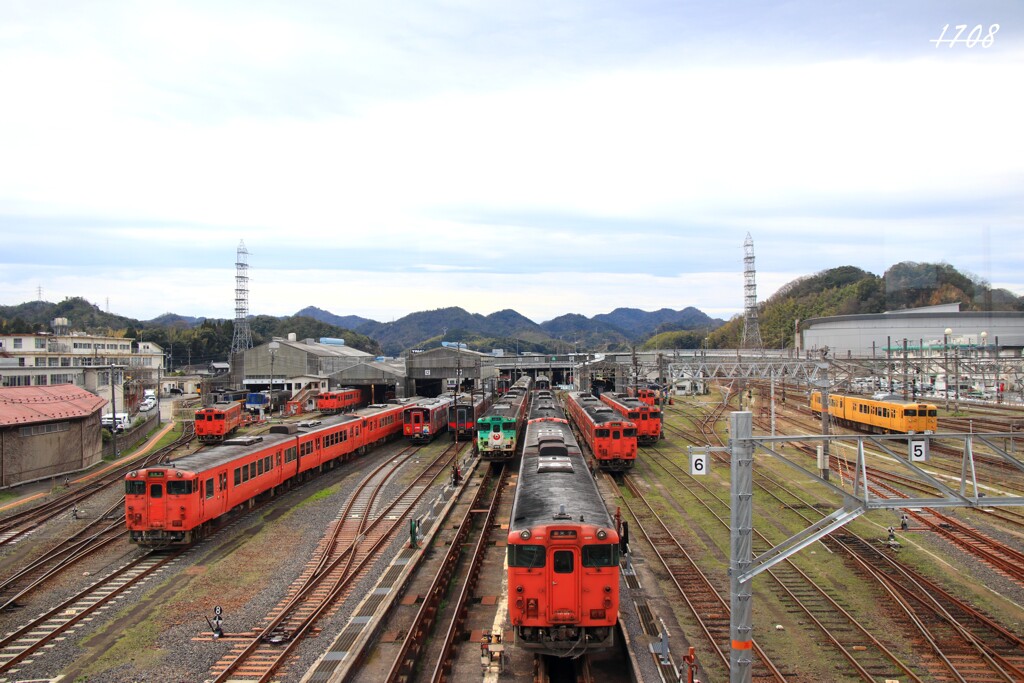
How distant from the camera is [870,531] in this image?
20125 millimetres

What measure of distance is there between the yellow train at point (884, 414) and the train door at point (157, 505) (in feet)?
95.4

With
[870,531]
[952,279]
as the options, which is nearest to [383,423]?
[870,531]

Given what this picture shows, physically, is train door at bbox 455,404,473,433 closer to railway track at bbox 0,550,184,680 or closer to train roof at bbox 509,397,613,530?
train roof at bbox 509,397,613,530

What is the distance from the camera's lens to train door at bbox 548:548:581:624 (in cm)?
1132

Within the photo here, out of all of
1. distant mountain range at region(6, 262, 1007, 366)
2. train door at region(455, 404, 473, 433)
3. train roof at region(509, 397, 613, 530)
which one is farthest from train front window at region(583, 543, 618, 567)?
distant mountain range at region(6, 262, 1007, 366)

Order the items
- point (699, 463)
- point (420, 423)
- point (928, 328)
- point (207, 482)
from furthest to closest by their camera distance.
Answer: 1. point (928, 328)
2. point (420, 423)
3. point (207, 482)
4. point (699, 463)

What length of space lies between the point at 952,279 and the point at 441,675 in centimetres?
12879

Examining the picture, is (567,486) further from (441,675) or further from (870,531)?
(870,531)

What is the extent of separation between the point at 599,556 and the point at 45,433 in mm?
28470

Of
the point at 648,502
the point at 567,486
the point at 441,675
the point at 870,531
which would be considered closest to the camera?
the point at 441,675

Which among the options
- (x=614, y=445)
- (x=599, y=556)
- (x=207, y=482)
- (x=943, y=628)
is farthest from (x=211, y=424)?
(x=943, y=628)

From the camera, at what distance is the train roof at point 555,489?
39.9ft

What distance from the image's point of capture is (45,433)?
29625mm

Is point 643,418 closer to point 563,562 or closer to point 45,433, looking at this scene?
point 563,562
